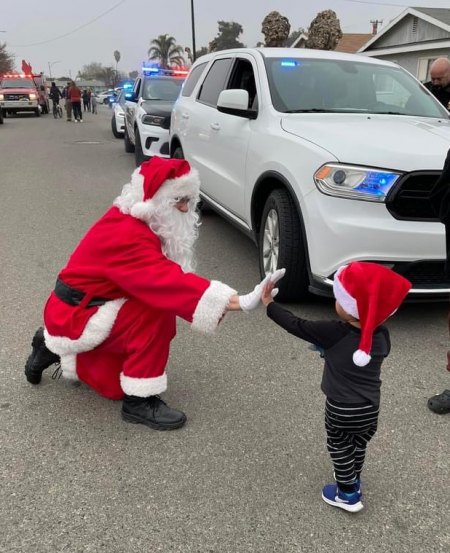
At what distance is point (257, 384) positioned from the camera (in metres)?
3.08

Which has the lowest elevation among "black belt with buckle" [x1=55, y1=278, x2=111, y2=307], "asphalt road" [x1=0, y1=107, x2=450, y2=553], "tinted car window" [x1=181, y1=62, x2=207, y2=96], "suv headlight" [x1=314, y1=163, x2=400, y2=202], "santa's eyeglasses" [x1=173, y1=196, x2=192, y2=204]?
"asphalt road" [x1=0, y1=107, x2=450, y2=553]

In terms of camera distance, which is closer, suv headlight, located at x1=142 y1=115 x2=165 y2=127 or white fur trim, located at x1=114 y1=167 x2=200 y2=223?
white fur trim, located at x1=114 y1=167 x2=200 y2=223

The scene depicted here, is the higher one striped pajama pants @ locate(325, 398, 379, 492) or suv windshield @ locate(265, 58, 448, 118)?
suv windshield @ locate(265, 58, 448, 118)

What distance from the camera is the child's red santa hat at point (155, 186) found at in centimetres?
253

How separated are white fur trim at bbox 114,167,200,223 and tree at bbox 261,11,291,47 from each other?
80.0 ft

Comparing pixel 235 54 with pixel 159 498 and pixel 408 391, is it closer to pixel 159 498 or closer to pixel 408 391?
pixel 408 391

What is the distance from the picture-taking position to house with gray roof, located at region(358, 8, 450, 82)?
68.7 ft

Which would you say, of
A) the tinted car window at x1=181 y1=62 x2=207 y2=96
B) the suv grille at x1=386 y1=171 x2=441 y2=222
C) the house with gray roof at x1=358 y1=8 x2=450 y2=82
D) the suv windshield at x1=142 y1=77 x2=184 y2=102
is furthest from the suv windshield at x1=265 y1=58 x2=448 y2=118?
the house with gray roof at x1=358 y1=8 x2=450 y2=82

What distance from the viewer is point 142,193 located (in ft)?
8.34

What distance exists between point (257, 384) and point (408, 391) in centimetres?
85

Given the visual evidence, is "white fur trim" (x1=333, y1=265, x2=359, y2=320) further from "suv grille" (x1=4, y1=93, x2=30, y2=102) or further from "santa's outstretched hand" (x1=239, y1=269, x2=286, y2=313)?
"suv grille" (x1=4, y1=93, x2=30, y2=102)

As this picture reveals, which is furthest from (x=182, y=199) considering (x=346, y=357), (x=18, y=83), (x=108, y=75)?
(x=108, y=75)

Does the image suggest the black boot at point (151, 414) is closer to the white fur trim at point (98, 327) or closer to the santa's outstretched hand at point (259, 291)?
the white fur trim at point (98, 327)

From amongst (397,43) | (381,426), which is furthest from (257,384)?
(397,43)
